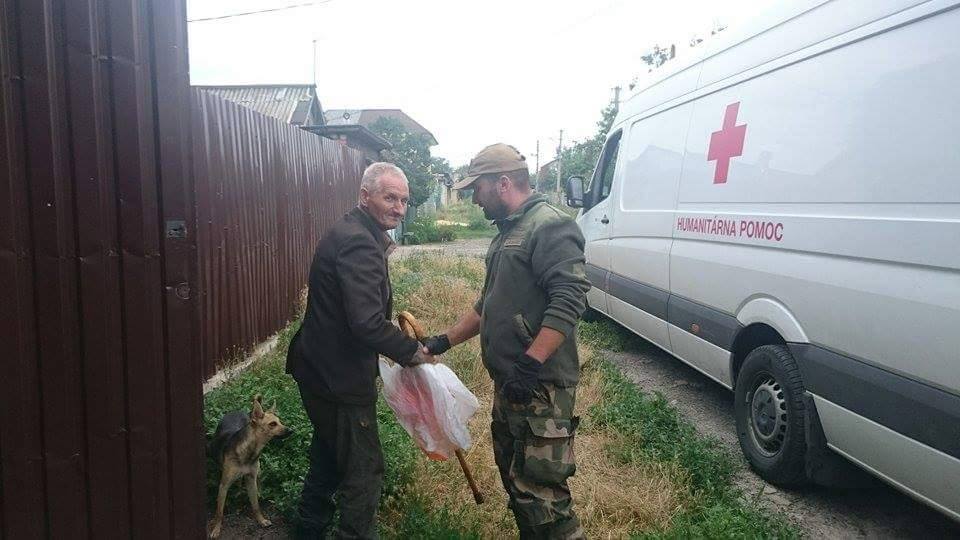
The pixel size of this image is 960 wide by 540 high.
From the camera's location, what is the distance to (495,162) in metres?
2.66

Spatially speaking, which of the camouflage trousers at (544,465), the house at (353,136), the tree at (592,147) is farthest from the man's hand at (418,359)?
the tree at (592,147)

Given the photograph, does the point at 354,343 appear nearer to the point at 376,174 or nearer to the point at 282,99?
the point at 376,174

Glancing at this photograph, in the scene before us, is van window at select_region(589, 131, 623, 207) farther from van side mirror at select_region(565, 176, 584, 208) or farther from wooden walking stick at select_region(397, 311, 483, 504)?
wooden walking stick at select_region(397, 311, 483, 504)

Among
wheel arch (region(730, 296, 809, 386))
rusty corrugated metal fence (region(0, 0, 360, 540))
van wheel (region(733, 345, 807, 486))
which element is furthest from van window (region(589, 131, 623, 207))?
rusty corrugated metal fence (region(0, 0, 360, 540))

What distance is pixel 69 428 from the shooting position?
185 cm

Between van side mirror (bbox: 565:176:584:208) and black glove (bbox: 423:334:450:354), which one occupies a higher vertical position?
van side mirror (bbox: 565:176:584:208)

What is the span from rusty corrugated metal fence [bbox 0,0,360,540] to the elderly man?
56 cm

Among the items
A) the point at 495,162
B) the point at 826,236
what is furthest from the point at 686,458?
the point at 495,162

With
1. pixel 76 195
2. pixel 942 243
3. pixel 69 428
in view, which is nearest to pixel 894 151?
pixel 942 243

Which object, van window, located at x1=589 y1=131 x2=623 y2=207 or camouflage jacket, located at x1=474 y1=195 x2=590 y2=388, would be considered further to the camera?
van window, located at x1=589 y1=131 x2=623 y2=207

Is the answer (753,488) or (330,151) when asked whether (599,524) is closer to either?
(753,488)

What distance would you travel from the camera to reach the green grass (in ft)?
9.49

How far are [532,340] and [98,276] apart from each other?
5.01 feet

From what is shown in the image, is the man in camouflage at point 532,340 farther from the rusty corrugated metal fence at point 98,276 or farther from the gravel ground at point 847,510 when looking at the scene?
the gravel ground at point 847,510
